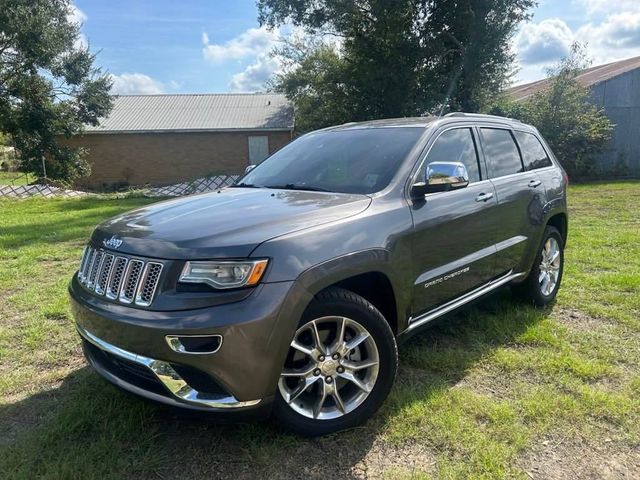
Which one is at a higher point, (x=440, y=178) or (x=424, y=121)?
(x=424, y=121)

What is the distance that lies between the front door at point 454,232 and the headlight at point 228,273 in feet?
3.75

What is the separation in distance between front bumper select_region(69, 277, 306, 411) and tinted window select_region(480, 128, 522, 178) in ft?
8.02

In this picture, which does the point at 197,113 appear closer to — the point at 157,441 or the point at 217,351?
the point at 157,441

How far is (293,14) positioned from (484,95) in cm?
951

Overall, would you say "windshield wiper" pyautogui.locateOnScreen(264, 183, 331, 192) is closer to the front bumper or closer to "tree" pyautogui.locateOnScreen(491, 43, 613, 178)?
the front bumper

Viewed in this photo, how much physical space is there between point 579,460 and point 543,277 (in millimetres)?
2426

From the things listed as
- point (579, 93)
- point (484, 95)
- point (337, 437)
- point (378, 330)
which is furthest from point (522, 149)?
point (484, 95)

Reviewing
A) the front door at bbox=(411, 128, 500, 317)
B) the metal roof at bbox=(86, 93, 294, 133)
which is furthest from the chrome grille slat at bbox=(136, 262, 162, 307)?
the metal roof at bbox=(86, 93, 294, 133)

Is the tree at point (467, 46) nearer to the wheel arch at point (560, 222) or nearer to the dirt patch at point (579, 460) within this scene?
the wheel arch at point (560, 222)

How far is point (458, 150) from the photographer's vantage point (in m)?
3.76

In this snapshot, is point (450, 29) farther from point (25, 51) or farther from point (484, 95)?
point (25, 51)

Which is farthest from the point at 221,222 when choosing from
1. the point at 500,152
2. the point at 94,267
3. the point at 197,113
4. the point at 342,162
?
the point at 197,113

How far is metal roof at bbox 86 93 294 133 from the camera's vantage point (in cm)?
2648

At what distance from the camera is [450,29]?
66.2 ft
